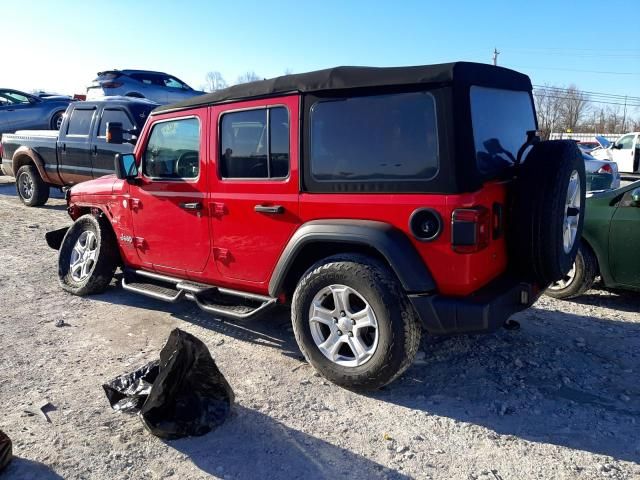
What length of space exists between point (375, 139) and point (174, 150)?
1.98 meters

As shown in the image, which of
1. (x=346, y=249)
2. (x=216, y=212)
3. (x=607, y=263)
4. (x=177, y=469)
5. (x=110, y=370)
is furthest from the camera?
(x=607, y=263)

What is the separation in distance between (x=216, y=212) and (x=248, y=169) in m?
0.45

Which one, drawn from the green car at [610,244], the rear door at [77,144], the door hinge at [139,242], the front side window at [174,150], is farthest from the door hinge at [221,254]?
the rear door at [77,144]

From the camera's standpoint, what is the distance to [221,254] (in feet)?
13.5

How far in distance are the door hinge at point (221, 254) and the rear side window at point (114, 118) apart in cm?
482

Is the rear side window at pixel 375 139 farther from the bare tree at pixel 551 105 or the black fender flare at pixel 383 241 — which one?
the bare tree at pixel 551 105

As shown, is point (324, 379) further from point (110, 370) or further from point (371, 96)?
point (371, 96)

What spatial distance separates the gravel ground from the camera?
273 centimetres

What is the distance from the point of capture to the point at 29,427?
3051mm

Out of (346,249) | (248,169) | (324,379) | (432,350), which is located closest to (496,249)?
(346,249)

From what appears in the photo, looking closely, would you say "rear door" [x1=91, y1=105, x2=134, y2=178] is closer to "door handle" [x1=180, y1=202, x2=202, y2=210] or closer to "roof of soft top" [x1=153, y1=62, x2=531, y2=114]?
"door handle" [x1=180, y1=202, x2=202, y2=210]

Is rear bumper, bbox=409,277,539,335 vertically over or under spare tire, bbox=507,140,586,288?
under

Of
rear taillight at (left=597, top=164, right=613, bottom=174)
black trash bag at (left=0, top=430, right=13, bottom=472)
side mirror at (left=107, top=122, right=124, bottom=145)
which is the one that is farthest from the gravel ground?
rear taillight at (left=597, top=164, right=613, bottom=174)

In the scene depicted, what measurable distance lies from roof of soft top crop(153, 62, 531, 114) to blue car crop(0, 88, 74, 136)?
40.9 ft
